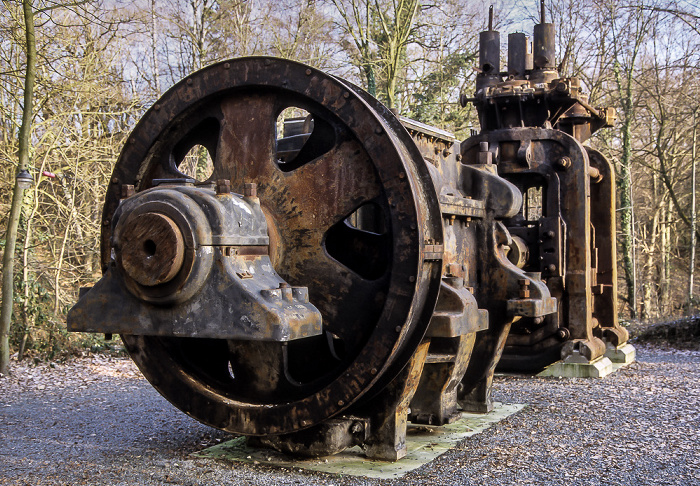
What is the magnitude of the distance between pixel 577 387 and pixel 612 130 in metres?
14.5

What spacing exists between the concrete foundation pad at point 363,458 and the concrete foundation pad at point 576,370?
3450mm

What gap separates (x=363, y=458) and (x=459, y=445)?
87 centimetres

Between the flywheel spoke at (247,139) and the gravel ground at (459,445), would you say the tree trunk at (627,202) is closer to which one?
the gravel ground at (459,445)

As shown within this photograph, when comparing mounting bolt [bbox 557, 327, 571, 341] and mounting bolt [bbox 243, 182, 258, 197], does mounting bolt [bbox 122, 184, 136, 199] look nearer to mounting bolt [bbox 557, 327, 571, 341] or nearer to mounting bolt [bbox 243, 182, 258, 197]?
mounting bolt [bbox 243, 182, 258, 197]

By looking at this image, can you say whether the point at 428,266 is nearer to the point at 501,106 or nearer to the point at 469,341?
the point at 469,341

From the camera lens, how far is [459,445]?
5246 millimetres

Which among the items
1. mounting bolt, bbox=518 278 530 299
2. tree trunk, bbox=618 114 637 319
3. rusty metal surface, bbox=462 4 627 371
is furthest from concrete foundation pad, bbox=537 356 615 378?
tree trunk, bbox=618 114 637 319

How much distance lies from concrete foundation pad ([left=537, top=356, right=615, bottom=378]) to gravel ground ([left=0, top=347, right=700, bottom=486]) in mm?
174

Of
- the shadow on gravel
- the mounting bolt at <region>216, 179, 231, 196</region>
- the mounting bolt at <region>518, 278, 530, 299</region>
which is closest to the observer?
the mounting bolt at <region>216, 179, 231, 196</region>

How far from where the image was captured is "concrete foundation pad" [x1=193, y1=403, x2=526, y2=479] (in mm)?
4461

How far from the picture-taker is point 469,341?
5.32 meters

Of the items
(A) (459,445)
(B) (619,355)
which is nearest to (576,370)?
(B) (619,355)

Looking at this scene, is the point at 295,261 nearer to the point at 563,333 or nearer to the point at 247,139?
the point at 247,139

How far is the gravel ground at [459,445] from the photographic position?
174 inches
